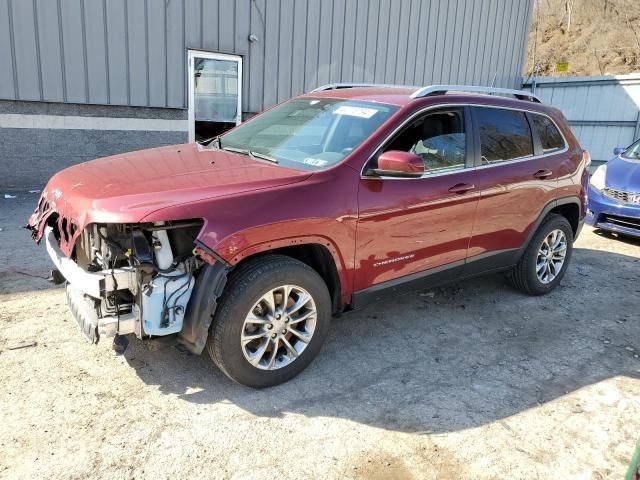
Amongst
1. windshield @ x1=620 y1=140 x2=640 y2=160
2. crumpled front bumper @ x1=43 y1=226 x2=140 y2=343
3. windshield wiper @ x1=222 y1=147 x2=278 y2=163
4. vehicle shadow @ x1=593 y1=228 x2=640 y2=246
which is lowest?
vehicle shadow @ x1=593 y1=228 x2=640 y2=246

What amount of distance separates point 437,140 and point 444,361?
165cm

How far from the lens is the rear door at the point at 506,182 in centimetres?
419

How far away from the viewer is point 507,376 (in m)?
3.61

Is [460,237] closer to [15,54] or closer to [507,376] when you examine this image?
[507,376]

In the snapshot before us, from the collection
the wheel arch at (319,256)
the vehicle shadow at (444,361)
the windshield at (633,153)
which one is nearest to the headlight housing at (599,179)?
the windshield at (633,153)

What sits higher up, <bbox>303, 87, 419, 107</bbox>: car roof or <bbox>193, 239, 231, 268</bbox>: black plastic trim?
<bbox>303, 87, 419, 107</bbox>: car roof

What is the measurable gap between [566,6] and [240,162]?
3738 cm

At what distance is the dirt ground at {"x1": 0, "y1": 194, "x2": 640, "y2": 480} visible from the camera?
8.73 ft

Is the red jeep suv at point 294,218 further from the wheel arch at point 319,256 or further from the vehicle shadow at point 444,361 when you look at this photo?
the vehicle shadow at point 444,361

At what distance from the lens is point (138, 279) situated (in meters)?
2.79

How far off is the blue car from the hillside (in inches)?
994

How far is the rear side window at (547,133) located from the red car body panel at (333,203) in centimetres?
29

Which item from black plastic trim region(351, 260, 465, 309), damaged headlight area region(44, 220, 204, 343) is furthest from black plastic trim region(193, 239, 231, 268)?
black plastic trim region(351, 260, 465, 309)

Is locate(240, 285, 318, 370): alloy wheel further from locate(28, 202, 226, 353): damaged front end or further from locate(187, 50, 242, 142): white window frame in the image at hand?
locate(187, 50, 242, 142): white window frame
